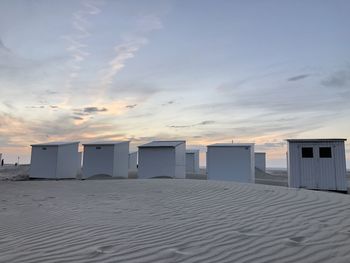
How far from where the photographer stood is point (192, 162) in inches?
1454

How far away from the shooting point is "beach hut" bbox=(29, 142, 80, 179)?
25984 mm

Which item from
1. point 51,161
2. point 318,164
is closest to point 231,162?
point 318,164

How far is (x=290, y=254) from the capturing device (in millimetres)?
4312

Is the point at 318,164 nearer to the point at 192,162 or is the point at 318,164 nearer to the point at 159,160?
the point at 159,160

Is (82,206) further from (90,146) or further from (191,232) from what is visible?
(90,146)

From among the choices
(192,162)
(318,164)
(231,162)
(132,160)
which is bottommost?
(318,164)

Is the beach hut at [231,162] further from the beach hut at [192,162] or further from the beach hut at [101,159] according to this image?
the beach hut at [192,162]

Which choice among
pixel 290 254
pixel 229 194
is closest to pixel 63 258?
pixel 290 254

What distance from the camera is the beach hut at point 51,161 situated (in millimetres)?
25984

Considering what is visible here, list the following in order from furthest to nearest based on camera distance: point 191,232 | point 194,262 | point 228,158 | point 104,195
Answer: point 228,158, point 104,195, point 191,232, point 194,262

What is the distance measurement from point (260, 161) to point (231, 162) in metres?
16.4

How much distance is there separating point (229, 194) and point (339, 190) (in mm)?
10665

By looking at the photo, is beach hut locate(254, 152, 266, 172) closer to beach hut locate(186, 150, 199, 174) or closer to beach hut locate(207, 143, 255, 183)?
beach hut locate(186, 150, 199, 174)

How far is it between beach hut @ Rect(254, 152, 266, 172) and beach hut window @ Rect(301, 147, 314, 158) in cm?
1797
